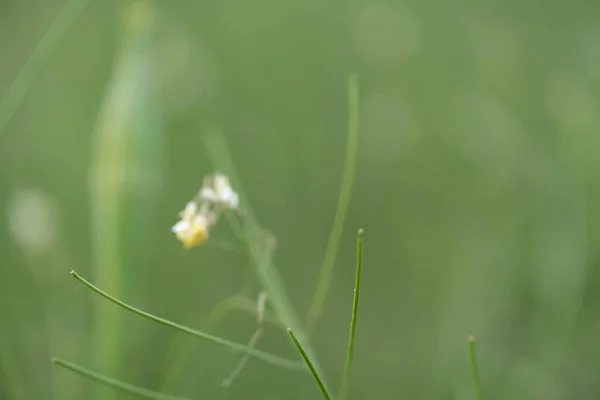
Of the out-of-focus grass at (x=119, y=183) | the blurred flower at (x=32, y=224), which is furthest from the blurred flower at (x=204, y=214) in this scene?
the blurred flower at (x=32, y=224)

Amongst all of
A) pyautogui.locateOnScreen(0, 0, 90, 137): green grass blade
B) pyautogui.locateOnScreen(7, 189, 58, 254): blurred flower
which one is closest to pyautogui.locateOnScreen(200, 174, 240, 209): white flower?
pyautogui.locateOnScreen(0, 0, 90, 137): green grass blade

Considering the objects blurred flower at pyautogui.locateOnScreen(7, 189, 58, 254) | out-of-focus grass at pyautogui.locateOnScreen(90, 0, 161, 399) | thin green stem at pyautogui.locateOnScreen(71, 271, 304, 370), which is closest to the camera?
thin green stem at pyautogui.locateOnScreen(71, 271, 304, 370)

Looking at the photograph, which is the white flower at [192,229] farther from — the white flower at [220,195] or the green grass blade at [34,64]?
the green grass blade at [34,64]

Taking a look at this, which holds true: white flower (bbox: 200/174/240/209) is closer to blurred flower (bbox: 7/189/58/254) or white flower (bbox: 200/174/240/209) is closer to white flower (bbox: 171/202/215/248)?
white flower (bbox: 171/202/215/248)

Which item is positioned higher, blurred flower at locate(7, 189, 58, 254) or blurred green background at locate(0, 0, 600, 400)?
blurred green background at locate(0, 0, 600, 400)

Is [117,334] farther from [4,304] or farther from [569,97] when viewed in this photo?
[569,97]

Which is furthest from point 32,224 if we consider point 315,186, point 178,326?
point 178,326

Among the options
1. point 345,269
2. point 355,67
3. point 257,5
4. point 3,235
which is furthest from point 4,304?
point 257,5

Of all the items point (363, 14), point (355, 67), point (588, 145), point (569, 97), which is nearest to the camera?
point (588, 145)
